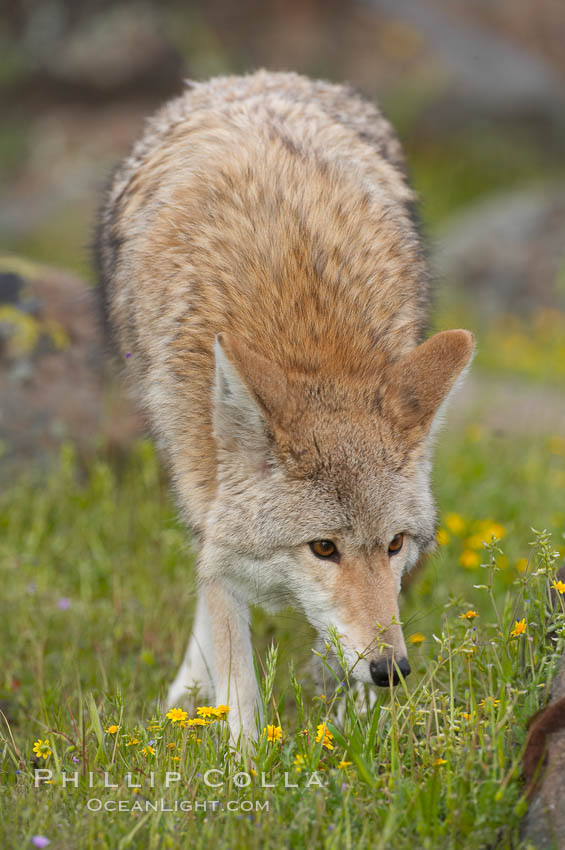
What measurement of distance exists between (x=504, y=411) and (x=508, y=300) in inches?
204

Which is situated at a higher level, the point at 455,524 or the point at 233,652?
the point at 455,524

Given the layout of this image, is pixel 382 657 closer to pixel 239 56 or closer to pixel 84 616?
pixel 84 616

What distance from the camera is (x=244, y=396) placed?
11.2 ft

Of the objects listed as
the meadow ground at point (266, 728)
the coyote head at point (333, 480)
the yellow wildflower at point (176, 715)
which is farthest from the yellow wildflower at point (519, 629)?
the yellow wildflower at point (176, 715)

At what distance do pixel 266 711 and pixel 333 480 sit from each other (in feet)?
2.89

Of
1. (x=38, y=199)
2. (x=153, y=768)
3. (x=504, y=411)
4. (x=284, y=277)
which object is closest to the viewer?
(x=153, y=768)

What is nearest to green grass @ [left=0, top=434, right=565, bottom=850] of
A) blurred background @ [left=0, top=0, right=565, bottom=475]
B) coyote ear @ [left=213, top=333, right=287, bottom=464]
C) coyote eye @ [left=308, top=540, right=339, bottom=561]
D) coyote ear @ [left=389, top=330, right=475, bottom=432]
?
coyote eye @ [left=308, top=540, right=339, bottom=561]

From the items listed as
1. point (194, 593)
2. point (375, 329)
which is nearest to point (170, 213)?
point (375, 329)

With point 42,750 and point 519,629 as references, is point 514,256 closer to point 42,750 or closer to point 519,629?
point 519,629

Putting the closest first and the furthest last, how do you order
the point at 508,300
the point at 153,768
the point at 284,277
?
the point at 153,768 < the point at 284,277 < the point at 508,300

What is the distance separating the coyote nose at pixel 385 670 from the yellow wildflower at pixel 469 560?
2004 mm

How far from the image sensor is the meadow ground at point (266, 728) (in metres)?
2.77

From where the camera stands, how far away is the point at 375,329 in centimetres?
396

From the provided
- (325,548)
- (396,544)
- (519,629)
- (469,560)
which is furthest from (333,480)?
(469,560)
